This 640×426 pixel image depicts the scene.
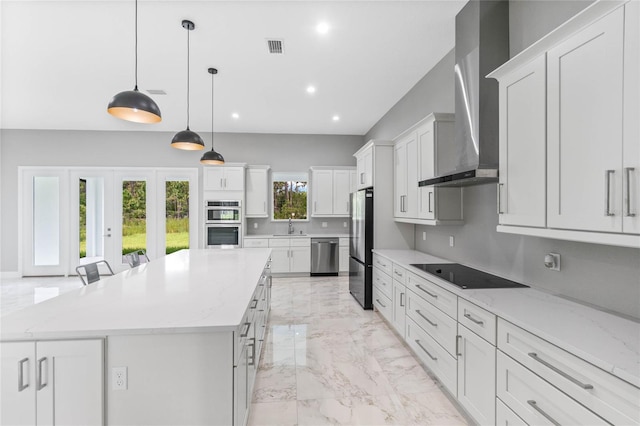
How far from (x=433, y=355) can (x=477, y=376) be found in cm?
62

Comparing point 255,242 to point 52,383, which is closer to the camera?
point 52,383

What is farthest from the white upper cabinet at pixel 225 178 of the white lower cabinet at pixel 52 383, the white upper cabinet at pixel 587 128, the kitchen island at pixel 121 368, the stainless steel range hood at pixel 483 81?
the white upper cabinet at pixel 587 128

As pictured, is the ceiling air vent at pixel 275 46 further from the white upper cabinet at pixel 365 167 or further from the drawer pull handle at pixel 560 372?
the drawer pull handle at pixel 560 372

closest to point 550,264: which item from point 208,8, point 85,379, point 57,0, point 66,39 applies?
point 85,379

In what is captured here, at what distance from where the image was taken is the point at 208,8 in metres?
2.64

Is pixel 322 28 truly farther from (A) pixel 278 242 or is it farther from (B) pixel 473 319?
(A) pixel 278 242

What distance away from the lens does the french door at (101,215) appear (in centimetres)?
636

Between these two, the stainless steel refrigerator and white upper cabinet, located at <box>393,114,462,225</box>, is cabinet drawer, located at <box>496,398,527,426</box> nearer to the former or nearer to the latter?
white upper cabinet, located at <box>393,114,462,225</box>

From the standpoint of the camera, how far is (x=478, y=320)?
1.83m

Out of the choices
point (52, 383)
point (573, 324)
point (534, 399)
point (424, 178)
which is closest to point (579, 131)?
point (573, 324)

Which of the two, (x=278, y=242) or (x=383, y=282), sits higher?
(x=278, y=242)

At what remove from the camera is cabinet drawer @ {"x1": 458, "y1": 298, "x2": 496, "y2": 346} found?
5.62 feet

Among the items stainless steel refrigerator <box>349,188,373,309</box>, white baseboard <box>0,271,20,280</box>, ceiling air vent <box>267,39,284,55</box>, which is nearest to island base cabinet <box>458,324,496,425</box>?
stainless steel refrigerator <box>349,188,373,309</box>

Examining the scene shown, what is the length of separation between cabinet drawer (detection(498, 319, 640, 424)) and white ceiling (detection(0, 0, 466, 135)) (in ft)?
8.88
